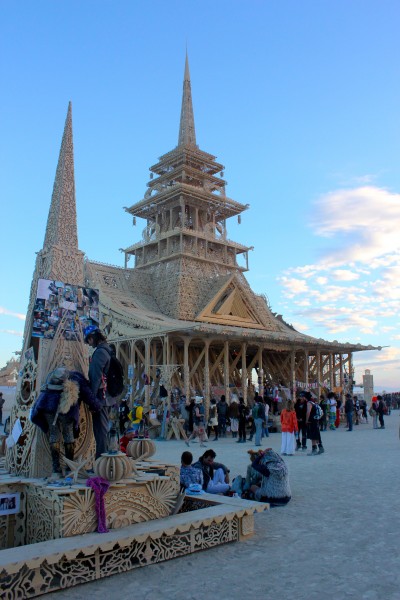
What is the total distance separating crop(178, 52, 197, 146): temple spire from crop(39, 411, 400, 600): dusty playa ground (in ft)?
107

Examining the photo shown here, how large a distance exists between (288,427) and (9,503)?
315 inches

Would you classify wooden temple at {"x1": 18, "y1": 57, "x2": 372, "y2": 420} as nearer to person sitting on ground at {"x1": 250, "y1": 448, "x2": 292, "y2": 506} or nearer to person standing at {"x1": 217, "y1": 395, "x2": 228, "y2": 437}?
person standing at {"x1": 217, "y1": 395, "x2": 228, "y2": 437}

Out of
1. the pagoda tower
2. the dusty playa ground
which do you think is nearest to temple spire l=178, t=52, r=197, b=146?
the pagoda tower

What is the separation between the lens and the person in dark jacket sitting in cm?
529

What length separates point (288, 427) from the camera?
11906 mm

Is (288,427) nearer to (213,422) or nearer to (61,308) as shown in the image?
(213,422)

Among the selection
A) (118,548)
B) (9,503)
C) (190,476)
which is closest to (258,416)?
(190,476)

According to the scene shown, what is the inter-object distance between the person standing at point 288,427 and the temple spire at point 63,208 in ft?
24.1

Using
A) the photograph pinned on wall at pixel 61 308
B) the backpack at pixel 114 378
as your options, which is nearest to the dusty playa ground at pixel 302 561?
the backpack at pixel 114 378

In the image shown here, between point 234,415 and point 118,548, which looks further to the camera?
point 234,415

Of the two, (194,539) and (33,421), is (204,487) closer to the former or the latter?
(194,539)

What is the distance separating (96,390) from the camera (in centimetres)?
570

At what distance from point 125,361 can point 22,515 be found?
735 inches

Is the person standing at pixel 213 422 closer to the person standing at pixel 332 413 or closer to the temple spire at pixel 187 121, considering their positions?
the person standing at pixel 332 413
